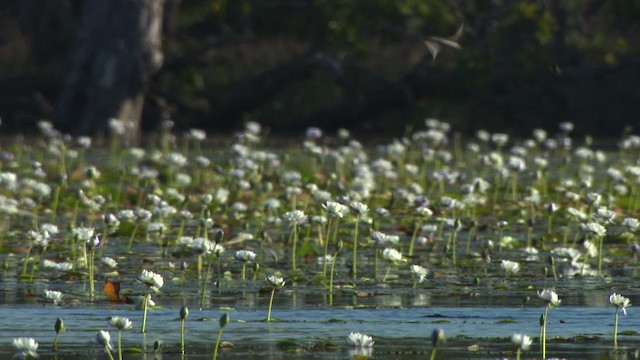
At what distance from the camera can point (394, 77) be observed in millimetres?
23734

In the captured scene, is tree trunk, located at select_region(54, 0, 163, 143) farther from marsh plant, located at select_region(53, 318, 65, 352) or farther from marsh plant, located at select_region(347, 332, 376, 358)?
marsh plant, located at select_region(347, 332, 376, 358)

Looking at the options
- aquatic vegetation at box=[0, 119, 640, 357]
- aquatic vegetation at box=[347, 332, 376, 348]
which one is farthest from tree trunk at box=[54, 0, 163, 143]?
aquatic vegetation at box=[347, 332, 376, 348]

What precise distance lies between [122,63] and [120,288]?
12123 mm

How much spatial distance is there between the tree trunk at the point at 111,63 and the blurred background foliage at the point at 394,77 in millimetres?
292

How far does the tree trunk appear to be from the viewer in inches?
715

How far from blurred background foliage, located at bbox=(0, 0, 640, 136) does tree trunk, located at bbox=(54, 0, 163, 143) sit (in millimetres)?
292

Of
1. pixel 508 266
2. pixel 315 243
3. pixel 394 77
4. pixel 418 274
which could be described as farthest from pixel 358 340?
pixel 394 77

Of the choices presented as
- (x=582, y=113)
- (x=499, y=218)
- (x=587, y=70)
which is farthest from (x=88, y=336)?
(x=582, y=113)

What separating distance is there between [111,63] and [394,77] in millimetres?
6454

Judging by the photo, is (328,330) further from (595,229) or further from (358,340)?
(595,229)

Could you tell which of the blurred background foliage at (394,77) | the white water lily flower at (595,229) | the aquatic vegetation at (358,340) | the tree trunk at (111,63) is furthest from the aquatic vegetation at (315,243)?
the tree trunk at (111,63)

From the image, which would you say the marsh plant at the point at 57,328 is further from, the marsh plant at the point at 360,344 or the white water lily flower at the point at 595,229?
the white water lily flower at the point at 595,229

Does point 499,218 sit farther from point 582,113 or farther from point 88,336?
point 582,113

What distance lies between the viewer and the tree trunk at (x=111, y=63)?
18172 mm
